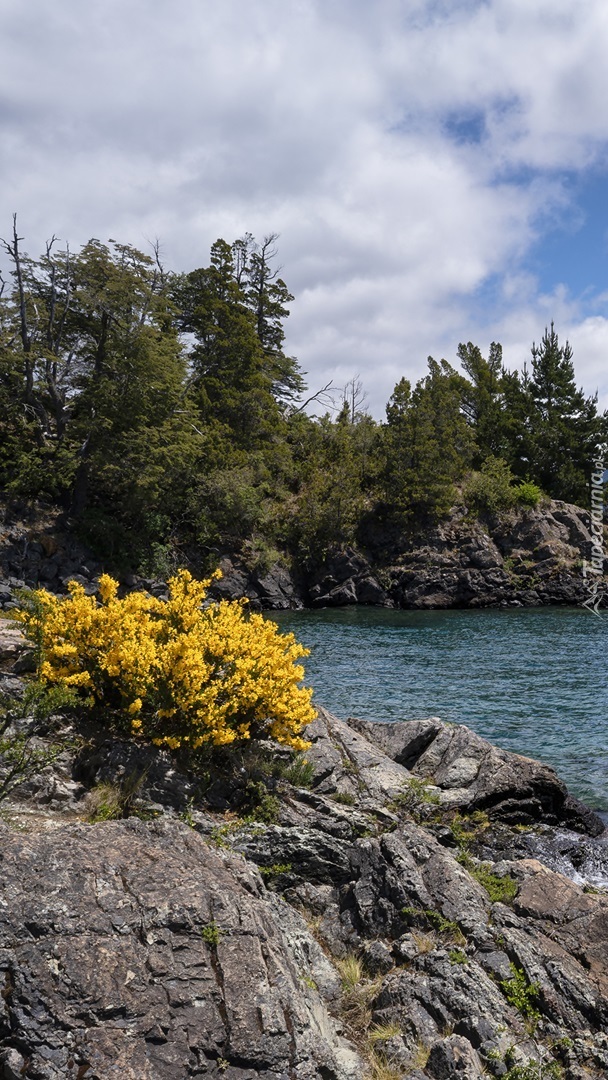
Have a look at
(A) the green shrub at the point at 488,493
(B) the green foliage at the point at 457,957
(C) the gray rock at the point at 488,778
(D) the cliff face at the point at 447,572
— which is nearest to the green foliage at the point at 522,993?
(B) the green foliage at the point at 457,957

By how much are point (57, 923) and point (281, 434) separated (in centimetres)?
4496

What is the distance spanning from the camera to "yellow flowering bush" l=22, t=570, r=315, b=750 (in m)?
7.19

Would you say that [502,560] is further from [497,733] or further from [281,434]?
[497,733]

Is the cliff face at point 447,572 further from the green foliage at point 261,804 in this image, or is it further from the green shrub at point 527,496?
the green foliage at point 261,804

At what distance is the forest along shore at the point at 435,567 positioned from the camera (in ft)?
125

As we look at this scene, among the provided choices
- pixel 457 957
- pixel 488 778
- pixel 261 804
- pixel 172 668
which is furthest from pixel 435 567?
pixel 457 957

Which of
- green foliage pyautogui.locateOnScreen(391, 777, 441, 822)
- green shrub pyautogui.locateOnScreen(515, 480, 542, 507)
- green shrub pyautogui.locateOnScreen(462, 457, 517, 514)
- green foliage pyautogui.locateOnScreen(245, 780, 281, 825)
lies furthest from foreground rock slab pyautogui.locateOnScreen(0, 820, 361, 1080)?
green shrub pyautogui.locateOnScreen(515, 480, 542, 507)

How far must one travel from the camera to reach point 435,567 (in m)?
42.2

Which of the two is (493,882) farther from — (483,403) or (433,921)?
(483,403)

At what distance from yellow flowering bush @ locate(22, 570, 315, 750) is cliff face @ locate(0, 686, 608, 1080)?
1.38 ft

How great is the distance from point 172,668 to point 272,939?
3.03m

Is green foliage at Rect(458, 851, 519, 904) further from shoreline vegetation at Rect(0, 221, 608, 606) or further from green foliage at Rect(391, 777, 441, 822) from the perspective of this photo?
shoreline vegetation at Rect(0, 221, 608, 606)

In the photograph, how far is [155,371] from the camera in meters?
33.1

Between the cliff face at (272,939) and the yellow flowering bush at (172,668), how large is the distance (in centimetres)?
42
